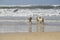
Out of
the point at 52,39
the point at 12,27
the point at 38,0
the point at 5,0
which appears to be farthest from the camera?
the point at 38,0

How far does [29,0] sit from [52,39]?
31.3m

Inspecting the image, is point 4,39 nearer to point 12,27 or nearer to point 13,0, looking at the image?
point 12,27

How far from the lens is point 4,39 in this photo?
671cm

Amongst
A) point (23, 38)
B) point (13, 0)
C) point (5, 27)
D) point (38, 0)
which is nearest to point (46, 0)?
point (38, 0)

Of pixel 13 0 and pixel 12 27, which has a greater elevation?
pixel 12 27

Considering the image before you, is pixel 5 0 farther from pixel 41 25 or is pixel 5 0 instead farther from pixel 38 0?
pixel 41 25

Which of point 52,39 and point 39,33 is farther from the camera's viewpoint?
point 39,33

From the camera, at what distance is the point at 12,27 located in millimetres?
10031

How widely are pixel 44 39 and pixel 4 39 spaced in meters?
1.51

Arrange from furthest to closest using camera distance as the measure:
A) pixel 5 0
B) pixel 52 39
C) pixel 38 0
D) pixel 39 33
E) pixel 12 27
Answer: pixel 38 0
pixel 5 0
pixel 12 27
pixel 39 33
pixel 52 39

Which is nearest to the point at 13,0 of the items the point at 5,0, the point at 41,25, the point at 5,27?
the point at 5,0

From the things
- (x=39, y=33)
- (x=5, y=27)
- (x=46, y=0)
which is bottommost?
(x=46, y=0)

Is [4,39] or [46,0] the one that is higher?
[4,39]

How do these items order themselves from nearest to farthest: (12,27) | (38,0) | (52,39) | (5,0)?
(52,39), (12,27), (5,0), (38,0)
